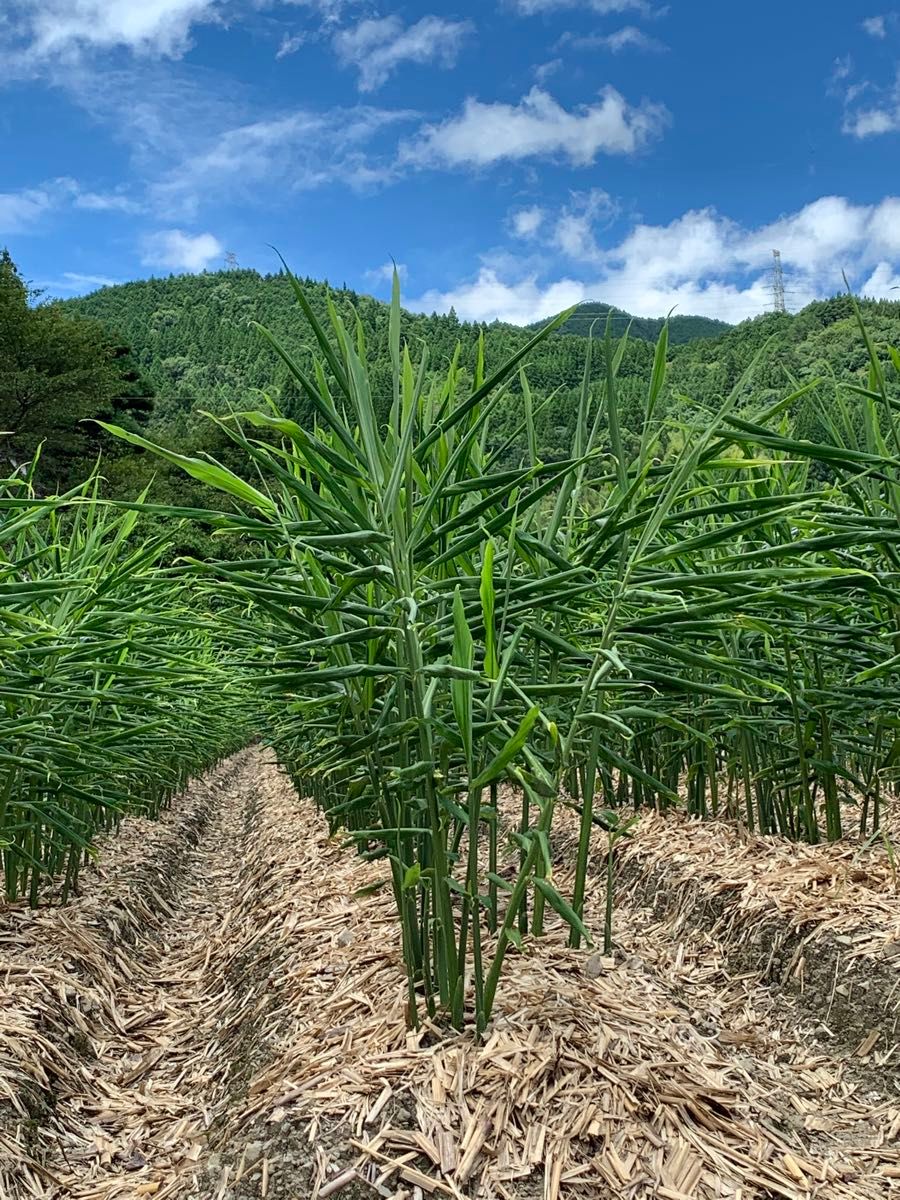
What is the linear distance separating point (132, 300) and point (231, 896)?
68343 millimetres

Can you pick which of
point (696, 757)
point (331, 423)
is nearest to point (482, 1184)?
point (331, 423)

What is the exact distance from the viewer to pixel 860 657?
8.90 feet

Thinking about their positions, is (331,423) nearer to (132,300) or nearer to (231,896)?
(231,896)

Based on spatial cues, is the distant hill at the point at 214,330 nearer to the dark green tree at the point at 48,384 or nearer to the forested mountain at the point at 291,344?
the forested mountain at the point at 291,344

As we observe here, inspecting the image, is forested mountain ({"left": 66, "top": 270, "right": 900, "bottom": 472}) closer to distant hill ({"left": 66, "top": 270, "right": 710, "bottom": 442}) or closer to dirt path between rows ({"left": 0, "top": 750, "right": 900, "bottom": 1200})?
distant hill ({"left": 66, "top": 270, "right": 710, "bottom": 442})

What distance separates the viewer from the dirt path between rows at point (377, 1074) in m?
1.40

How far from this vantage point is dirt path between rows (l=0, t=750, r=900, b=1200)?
1400mm

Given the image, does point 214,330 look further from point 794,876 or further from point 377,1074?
point 377,1074

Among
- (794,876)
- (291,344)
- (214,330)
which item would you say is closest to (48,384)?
(794,876)

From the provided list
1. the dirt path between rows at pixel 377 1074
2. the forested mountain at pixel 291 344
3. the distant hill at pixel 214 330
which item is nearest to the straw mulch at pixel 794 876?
the dirt path between rows at pixel 377 1074

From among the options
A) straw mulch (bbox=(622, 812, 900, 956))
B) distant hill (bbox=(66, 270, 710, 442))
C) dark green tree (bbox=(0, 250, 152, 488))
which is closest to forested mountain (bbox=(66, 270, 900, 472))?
distant hill (bbox=(66, 270, 710, 442))

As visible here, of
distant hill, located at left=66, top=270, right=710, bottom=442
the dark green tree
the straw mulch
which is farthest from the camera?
distant hill, located at left=66, top=270, right=710, bottom=442

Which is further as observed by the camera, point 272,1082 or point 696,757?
point 696,757

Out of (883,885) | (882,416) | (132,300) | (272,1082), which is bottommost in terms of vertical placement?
(883,885)
